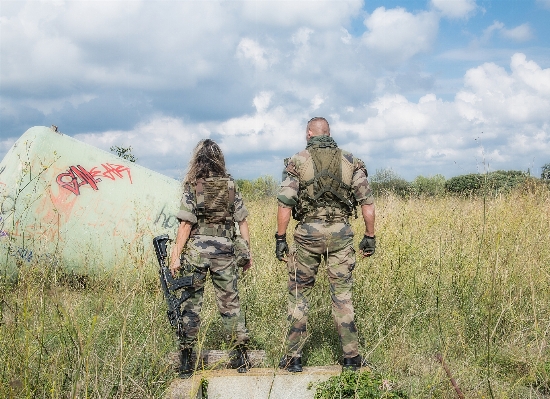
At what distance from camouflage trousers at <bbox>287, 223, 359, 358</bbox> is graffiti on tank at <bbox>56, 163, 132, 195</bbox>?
3.58 meters

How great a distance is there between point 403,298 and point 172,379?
2.46m

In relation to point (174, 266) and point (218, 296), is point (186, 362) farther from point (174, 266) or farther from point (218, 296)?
point (174, 266)

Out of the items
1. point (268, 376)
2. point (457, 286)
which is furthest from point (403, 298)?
point (268, 376)

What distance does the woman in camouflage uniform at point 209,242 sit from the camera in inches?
151

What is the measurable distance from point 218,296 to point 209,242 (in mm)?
450

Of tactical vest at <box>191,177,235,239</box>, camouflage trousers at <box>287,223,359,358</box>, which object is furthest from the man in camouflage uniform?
tactical vest at <box>191,177,235,239</box>

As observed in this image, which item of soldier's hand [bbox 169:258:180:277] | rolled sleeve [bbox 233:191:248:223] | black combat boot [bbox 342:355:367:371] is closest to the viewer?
black combat boot [bbox 342:355:367:371]

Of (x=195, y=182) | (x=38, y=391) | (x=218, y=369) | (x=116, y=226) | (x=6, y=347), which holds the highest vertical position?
(x=195, y=182)

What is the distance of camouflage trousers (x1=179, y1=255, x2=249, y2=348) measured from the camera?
3805 mm

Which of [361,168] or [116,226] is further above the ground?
[361,168]

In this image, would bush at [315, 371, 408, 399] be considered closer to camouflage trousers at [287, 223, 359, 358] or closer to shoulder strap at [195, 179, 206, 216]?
camouflage trousers at [287, 223, 359, 358]

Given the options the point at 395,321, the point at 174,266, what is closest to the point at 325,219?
the point at 174,266

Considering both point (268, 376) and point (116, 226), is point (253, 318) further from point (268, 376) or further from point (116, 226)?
point (116, 226)

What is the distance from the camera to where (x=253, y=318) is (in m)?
4.91
